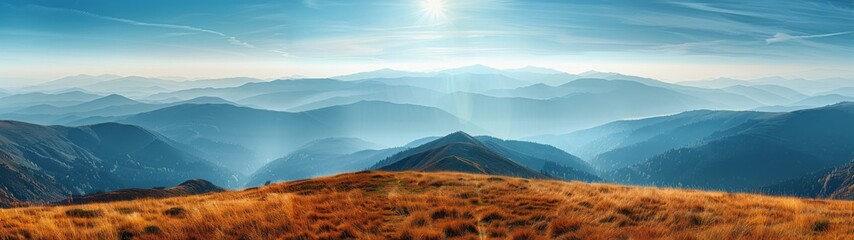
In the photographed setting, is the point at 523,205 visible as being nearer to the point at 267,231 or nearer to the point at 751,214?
the point at 751,214

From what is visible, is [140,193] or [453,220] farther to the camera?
[140,193]

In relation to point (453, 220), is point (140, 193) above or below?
below

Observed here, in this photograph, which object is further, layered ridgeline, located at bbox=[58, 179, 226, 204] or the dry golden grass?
layered ridgeline, located at bbox=[58, 179, 226, 204]

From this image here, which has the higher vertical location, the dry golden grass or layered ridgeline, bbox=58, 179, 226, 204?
the dry golden grass

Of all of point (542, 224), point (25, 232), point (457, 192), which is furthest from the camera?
point (457, 192)

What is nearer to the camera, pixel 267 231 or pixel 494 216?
pixel 267 231

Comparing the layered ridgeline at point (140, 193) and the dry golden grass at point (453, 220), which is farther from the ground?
the dry golden grass at point (453, 220)

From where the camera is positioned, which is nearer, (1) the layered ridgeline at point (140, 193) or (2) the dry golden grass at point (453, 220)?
(2) the dry golden grass at point (453, 220)

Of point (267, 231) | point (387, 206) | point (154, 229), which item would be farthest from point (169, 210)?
point (387, 206)
